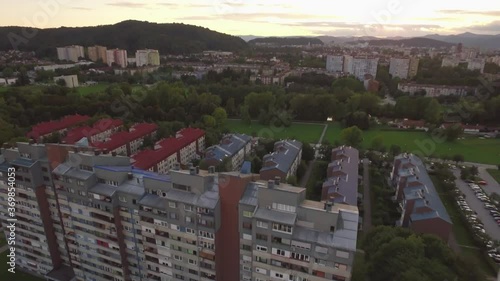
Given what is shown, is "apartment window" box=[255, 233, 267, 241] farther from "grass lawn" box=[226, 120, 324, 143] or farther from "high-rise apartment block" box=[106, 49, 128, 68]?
"high-rise apartment block" box=[106, 49, 128, 68]

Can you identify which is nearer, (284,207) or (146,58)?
(284,207)

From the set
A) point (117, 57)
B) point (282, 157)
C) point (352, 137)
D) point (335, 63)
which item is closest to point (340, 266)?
point (282, 157)

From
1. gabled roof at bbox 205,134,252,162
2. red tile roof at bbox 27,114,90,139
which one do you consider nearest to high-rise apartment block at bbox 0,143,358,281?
gabled roof at bbox 205,134,252,162

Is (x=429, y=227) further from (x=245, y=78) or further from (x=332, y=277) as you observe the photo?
(x=245, y=78)

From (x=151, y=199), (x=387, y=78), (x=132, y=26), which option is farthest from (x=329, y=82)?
(x=132, y=26)

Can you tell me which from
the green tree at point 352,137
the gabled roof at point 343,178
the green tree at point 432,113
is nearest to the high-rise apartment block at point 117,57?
the green tree at point 352,137

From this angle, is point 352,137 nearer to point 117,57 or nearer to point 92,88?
point 92,88

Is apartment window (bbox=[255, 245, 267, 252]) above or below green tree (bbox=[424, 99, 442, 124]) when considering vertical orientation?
above

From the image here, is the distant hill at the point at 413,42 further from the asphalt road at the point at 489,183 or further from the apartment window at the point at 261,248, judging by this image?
the apartment window at the point at 261,248
